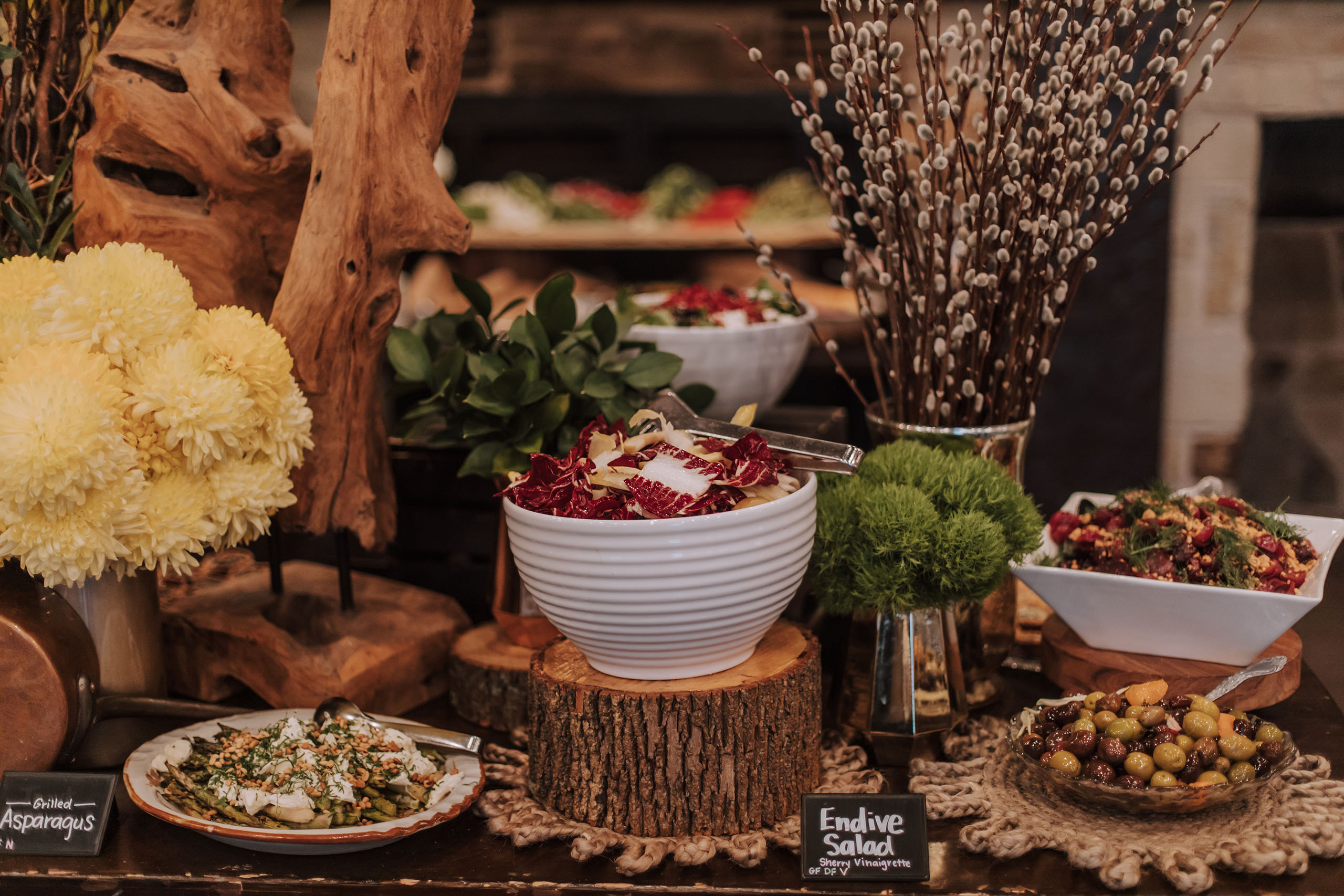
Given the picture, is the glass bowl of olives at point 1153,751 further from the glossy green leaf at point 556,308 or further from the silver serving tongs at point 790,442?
the glossy green leaf at point 556,308

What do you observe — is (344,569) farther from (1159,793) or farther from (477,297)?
(1159,793)

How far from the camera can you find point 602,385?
47.4 inches

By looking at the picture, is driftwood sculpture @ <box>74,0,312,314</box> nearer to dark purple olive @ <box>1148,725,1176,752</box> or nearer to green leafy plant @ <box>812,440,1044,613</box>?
green leafy plant @ <box>812,440,1044,613</box>

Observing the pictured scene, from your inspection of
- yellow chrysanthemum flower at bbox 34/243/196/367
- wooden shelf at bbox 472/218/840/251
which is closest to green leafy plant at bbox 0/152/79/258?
yellow chrysanthemum flower at bbox 34/243/196/367

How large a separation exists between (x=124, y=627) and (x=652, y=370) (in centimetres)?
58

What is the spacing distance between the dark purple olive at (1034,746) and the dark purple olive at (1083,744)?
0.08 ft

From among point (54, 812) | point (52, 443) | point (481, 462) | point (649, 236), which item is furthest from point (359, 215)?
point (649, 236)

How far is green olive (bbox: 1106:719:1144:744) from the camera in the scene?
0.93 meters

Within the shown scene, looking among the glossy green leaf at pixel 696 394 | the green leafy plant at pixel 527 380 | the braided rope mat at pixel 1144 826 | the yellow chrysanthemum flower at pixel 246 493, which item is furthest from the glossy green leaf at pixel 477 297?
the braided rope mat at pixel 1144 826

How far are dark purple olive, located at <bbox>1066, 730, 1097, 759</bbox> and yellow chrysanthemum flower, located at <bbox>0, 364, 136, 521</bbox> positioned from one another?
810mm

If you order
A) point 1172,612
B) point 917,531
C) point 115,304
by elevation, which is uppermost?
point 115,304

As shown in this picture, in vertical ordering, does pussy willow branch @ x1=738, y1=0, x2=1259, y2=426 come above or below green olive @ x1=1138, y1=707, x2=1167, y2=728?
above

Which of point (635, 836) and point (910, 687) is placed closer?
point (635, 836)

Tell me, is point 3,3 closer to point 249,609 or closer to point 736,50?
point 249,609
